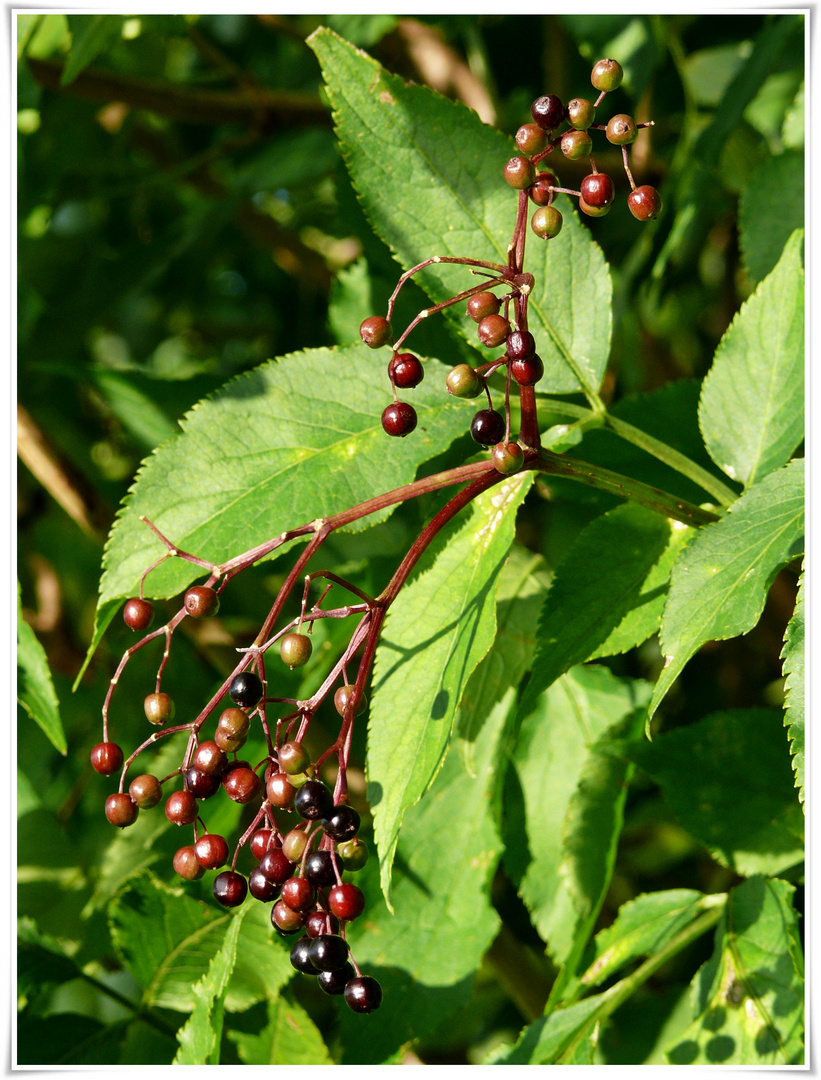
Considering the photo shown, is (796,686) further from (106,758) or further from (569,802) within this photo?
(106,758)

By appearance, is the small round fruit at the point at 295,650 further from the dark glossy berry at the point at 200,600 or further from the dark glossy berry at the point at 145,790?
the dark glossy berry at the point at 145,790

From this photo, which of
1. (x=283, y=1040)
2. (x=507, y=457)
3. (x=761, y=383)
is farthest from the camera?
(x=283, y=1040)

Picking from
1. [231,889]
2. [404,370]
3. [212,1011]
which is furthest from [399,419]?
[212,1011]

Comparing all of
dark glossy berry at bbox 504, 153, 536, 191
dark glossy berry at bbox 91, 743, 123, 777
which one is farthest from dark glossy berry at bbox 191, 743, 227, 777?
dark glossy berry at bbox 504, 153, 536, 191

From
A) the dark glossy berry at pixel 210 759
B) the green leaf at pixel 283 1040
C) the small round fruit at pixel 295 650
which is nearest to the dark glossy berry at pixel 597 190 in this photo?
the small round fruit at pixel 295 650

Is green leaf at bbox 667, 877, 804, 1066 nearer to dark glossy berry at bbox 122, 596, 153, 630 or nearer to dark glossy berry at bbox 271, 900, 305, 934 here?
dark glossy berry at bbox 271, 900, 305, 934
